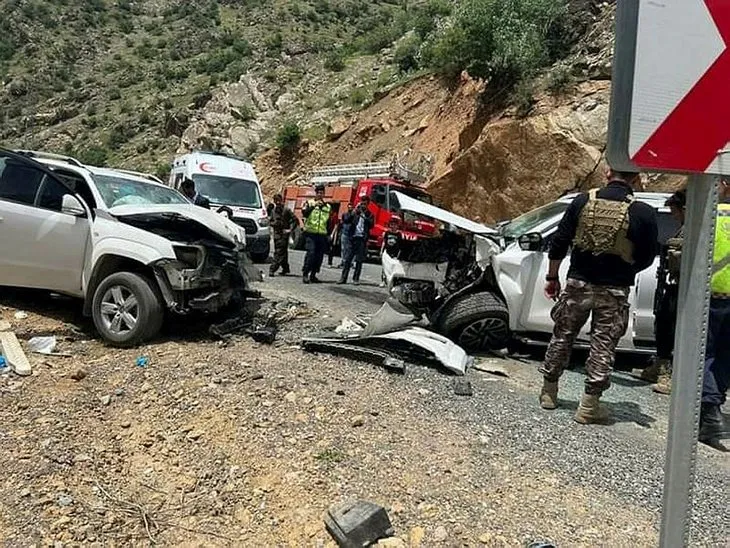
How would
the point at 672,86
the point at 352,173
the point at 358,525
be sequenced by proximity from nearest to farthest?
the point at 672,86
the point at 358,525
the point at 352,173

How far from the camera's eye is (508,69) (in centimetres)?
1636

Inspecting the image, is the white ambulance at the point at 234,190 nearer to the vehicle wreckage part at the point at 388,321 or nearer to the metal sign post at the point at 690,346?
the vehicle wreckage part at the point at 388,321

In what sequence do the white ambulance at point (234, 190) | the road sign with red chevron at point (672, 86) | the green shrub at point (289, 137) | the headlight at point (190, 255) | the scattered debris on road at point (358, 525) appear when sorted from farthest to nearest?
the green shrub at point (289, 137) → the white ambulance at point (234, 190) → the headlight at point (190, 255) → the scattered debris on road at point (358, 525) → the road sign with red chevron at point (672, 86)

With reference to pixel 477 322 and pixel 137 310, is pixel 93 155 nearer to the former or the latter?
pixel 137 310

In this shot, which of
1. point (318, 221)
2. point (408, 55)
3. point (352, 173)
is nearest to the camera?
point (318, 221)

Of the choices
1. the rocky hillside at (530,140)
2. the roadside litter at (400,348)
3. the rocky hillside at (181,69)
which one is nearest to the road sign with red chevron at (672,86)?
the roadside litter at (400,348)

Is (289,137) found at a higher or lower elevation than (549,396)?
higher

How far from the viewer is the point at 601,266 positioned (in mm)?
4305

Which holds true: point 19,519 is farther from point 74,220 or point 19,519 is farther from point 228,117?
point 228,117

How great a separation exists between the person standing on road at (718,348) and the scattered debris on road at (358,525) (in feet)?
8.55

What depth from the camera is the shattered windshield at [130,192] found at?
6.46m

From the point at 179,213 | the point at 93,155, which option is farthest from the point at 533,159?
the point at 93,155

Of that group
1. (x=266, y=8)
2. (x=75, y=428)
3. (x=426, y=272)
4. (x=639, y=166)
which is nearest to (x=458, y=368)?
(x=426, y=272)

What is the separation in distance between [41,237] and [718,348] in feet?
19.9
